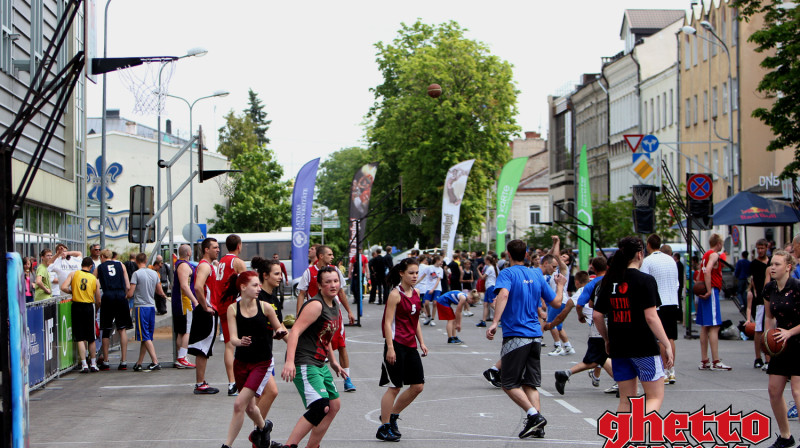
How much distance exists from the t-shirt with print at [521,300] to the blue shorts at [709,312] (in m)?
5.86

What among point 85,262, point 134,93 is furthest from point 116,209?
point 85,262

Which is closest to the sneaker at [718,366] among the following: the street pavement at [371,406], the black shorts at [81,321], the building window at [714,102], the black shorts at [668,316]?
the street pavement at [371,406]

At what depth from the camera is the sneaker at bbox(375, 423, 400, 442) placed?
9594 millimetres

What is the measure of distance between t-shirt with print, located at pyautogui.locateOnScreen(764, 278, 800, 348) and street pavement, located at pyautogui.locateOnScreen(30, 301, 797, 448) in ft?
3.48

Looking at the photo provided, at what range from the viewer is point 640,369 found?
8.56 meters

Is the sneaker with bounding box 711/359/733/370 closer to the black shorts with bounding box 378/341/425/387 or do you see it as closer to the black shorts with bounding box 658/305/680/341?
the black shorts with bounding box 658/305/680/341

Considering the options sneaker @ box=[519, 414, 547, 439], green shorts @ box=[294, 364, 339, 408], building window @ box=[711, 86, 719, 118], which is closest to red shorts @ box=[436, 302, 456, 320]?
sneaker @ box=[519, 414, 547, 439]

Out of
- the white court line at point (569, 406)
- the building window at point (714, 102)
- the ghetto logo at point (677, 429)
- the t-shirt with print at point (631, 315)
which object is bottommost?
the white court line at point (569, 406)

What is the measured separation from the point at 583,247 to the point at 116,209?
4772 cm

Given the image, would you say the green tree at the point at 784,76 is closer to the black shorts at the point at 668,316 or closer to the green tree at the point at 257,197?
the black shorts at the point at 668,316

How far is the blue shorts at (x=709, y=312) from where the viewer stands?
15.3m

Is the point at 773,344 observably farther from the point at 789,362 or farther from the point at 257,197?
the point at 257,197

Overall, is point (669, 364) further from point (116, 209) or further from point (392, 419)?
point (116, 209)

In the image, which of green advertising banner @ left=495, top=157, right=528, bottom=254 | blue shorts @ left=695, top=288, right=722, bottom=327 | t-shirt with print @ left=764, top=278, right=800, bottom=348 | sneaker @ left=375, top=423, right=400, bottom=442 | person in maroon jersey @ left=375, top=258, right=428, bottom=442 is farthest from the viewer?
green advertising banner @ left=495, top=157, right=528, bottom=254
